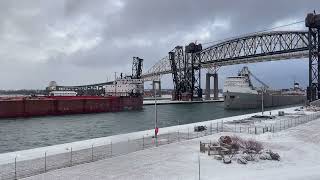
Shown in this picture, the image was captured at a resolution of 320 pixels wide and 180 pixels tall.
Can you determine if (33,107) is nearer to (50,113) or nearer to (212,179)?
(50,113)

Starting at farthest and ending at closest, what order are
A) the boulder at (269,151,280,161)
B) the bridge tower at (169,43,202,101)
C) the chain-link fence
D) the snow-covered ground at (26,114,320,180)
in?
1. the bridge tower at (169,43,202,101)
2. the boulder at (269,151,280,161)
3. the chain-link fence
4. the snow-covered ground at (26,114,320,180)

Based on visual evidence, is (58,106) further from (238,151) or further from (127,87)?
(238,151)

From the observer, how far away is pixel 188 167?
25094 mm

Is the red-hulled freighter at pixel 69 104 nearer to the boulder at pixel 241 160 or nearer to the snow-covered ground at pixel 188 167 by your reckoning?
the snow-covered ground at pixel 188 167

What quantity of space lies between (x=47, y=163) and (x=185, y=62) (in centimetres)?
14909

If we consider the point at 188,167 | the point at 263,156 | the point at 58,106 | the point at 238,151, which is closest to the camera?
the point at 188,167

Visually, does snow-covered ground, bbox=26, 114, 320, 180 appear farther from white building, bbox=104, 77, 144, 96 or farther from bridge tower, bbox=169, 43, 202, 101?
bridge tower, bbox=169, 43, 202, 101

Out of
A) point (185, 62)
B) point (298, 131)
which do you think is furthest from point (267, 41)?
point (298, 131)

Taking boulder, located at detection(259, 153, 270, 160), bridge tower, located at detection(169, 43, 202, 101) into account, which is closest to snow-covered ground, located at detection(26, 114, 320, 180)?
boulder, located at detection(259, 153, 270, 160)

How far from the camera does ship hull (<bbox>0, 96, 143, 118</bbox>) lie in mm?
78562

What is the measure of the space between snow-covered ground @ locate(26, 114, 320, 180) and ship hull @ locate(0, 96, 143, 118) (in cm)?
5436

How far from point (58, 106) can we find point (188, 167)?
6580 cm

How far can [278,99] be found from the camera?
143375 mm

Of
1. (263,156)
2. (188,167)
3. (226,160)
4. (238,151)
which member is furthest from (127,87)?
(188,167)
